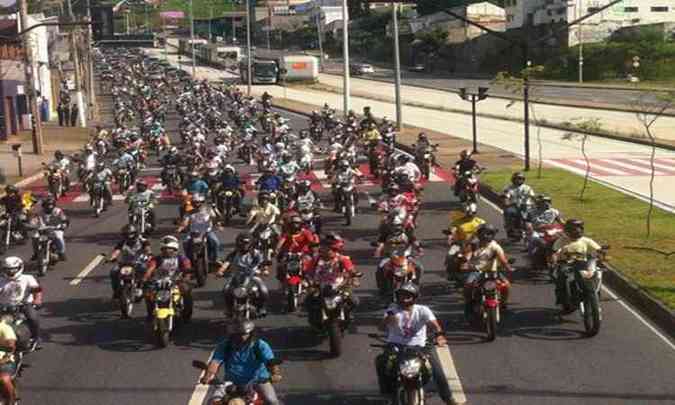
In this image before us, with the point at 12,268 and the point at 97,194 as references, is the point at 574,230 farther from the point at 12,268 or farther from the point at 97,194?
the point at 97,194

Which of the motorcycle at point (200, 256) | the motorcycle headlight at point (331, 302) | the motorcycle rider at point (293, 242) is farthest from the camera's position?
Result: the motorcycle at point (200, 256)

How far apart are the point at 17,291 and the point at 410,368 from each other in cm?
647

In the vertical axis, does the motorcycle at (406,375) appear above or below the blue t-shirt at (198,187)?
below

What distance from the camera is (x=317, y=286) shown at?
14.3 m

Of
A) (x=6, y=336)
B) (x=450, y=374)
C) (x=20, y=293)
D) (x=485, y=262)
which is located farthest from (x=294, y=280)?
(x=6, y=336)

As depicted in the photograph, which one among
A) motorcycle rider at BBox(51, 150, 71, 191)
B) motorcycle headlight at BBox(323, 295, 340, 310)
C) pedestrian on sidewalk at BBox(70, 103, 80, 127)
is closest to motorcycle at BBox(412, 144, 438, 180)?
motorcycle rider at BBox(51, 150, 71, 191)

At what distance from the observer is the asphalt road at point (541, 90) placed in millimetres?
70438

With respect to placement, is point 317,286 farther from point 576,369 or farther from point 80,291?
point 80,291

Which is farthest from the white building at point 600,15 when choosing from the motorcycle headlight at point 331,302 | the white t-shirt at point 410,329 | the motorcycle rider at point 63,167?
the white t-shirt at point 410,329

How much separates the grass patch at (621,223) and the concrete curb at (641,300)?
5.3 inches

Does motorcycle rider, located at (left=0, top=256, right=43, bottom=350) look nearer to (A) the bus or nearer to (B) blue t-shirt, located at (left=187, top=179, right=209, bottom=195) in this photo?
(B) blue t-shirt, located at (left=187, top=179, right=209, bottom=195)

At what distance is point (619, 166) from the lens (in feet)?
123

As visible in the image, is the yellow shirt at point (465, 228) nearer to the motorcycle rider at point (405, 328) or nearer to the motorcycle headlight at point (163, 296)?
the motorcycle headlight at point (163, 296)

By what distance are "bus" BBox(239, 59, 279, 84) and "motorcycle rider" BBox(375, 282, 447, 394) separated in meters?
91.1
